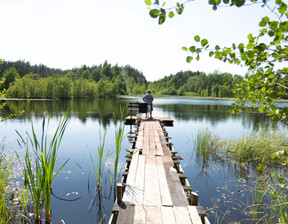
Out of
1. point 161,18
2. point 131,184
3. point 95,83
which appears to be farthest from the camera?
point 95,83

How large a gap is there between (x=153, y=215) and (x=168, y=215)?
0.23m

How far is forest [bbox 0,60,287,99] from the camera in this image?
4988 cm

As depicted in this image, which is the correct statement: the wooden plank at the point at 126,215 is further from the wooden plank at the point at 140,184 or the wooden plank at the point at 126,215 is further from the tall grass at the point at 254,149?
the tall grass at the point at 254,149

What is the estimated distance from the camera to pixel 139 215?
9.53 ft

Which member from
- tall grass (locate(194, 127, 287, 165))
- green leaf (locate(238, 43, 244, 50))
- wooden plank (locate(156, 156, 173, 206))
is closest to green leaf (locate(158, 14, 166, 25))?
green leaf (locate(238, 43, 244, 50))

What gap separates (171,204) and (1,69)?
314 ft

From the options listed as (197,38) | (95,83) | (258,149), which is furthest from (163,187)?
(95,83)

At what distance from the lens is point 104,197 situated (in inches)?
218

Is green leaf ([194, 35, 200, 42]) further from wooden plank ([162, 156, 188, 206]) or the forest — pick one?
the forest

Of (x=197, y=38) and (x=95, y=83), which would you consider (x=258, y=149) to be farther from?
(x=95, y=83)

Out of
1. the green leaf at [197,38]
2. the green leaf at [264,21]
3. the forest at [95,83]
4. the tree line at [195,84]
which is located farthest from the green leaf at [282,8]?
the tree line at [195,84]

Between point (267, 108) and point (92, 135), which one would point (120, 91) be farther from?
point (267, 108)

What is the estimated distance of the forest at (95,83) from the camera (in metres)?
49.9

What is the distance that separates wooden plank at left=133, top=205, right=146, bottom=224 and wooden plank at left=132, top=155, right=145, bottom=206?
107 millimetres
